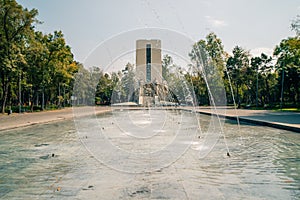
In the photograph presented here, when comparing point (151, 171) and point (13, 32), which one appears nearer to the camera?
point (151, 171)

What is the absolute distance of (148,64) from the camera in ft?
193

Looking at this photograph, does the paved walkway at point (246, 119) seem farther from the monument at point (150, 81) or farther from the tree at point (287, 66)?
the monument at point (150, 81)

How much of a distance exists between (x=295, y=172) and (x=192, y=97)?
70061 mm

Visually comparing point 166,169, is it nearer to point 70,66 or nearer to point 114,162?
point 114,162

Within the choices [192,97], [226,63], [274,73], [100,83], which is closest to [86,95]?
[100,83]

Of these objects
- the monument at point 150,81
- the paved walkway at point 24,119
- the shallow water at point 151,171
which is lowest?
the shallow water at point 151,171

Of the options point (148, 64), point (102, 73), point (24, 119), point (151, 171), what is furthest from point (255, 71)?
point (151, 171)

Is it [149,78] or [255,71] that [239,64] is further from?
[149,78]

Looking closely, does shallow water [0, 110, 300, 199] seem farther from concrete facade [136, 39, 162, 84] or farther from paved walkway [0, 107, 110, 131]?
concrete facade [136, 39, 162, 84]

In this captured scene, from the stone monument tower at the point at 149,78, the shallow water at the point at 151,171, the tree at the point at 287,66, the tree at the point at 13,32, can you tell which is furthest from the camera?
the stone monument tower at the point at 149,78

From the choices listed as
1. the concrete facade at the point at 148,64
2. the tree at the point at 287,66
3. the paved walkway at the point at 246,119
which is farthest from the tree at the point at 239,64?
the paved walkway at the point at 246,119

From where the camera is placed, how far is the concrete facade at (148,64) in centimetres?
5070

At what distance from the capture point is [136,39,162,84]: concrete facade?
50.7 m

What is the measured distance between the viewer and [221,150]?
986 centimetres
